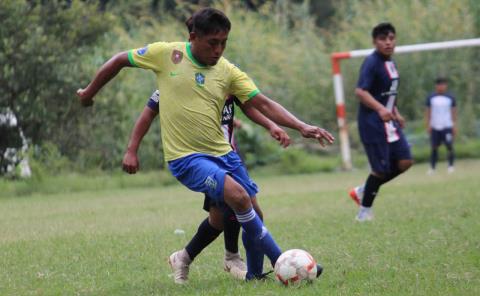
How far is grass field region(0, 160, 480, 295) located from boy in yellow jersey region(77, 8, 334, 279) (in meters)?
0.64

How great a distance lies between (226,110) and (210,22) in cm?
84

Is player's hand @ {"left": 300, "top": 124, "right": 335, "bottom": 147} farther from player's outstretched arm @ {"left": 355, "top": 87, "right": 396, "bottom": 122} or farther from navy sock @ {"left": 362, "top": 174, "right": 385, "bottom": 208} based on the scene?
navy sock @ {"left": 362, "top": 174, "right": 385, "bottom": 208}

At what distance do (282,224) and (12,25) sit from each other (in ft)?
24.4

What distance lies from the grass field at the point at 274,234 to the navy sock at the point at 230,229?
214 mm

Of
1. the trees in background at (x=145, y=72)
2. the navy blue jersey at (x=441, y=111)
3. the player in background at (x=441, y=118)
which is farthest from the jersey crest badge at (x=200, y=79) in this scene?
the navy blue jersey at (x=441, y=111)

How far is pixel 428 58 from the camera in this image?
842 inches

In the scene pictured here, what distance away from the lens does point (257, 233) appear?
6.09 metres

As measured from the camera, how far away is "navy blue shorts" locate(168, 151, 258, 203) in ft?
19.5

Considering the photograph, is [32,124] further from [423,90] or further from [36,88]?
[423,90]

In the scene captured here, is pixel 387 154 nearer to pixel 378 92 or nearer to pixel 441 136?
pixel 378 92

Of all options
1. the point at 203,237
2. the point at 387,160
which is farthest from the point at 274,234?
the point at 203,237

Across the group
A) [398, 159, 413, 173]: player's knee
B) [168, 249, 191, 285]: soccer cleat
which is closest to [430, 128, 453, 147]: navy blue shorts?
[398, 159, 413, 173]: player's knee

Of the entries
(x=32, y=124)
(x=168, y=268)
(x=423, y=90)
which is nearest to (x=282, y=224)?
(x=168, y=268)

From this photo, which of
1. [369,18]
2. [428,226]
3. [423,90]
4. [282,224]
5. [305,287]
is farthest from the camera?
[369,18]
